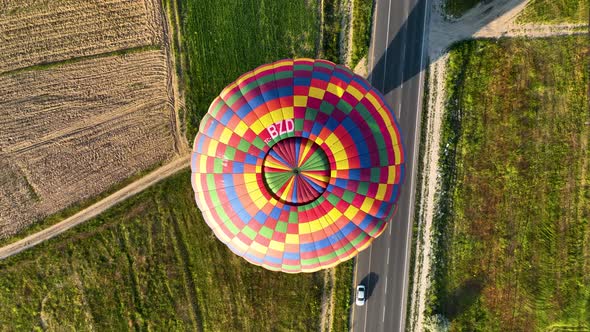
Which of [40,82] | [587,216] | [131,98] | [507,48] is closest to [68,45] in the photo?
[40,82]

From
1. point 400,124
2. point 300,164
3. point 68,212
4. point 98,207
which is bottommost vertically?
point 68,212

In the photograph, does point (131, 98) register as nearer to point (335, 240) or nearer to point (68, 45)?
point (68, 45)

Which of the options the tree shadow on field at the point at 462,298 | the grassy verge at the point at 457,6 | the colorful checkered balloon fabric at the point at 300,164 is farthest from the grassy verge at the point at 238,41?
the tree shadow on field at the point at 462,298

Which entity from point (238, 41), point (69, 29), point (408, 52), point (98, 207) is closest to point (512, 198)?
point (408, 52)

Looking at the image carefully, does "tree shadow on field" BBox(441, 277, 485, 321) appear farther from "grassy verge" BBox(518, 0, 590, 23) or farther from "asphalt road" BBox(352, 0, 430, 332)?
"grassy verge" BBox(518, 0, 590, 23)

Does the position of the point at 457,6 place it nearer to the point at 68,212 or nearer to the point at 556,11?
the point at 556,11

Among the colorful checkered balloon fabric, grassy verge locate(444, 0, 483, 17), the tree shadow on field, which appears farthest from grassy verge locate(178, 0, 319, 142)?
the tree shadow on field
